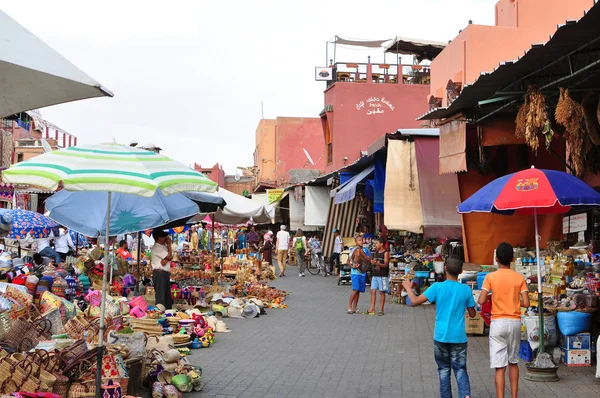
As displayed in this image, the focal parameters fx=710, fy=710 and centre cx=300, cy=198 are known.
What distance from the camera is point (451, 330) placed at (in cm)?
671

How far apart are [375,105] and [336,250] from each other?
10.5m

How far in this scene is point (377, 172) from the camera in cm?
1916

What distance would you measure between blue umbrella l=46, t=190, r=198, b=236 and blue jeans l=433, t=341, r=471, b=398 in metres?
5.91

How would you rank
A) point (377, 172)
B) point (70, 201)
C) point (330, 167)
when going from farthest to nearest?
point (330, 167) < point (377, 172) < point (70, 201)

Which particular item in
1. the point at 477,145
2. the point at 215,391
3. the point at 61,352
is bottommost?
the point at 215,391

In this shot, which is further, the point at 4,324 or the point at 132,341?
the point at 4,324

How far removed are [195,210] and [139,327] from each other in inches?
178

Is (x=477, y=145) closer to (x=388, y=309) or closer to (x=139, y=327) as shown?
(x=388, y=309)

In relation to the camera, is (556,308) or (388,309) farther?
(388,309)

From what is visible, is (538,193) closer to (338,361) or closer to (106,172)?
(338,361)

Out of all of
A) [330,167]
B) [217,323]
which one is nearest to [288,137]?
[330,167]

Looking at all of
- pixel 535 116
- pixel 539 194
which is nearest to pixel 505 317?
pixel 539 194

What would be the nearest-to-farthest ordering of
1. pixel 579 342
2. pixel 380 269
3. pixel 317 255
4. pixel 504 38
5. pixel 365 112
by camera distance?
1. pixel 579 342
2. pixel 380 269
3. pixel 504 38
4. pixel 317 255
5. pixel 365 112

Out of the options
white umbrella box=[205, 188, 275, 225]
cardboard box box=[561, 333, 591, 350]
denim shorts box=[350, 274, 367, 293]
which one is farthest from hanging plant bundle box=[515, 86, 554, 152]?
white umbrella box=[205, 188, 275, 225]
